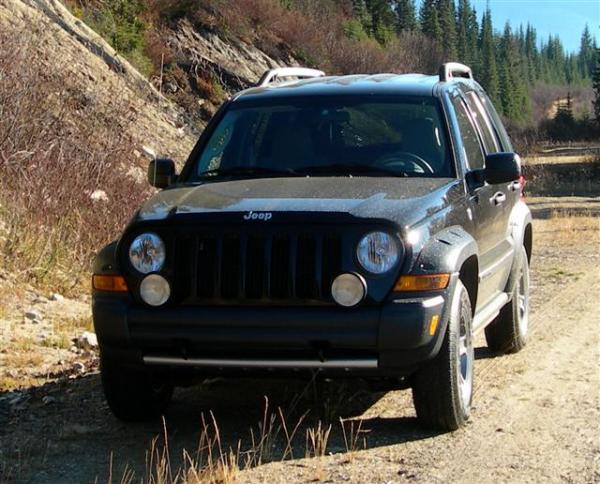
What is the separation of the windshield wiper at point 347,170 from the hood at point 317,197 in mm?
152

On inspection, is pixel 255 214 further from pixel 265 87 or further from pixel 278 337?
pixel 265 87

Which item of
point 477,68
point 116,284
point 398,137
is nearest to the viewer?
point 116,284

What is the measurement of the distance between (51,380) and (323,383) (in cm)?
180

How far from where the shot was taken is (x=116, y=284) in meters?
5.09

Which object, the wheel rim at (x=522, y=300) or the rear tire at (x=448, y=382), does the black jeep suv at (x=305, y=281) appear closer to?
the rear tire at (x=448, y=382)

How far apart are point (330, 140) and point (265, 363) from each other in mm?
1819

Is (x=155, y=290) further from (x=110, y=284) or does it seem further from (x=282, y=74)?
(x=282, y=74)

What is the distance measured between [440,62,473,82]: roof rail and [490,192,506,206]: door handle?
0.85 meters

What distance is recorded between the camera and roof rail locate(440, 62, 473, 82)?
6860 millimetres

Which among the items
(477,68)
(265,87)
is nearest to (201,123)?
(265,87)

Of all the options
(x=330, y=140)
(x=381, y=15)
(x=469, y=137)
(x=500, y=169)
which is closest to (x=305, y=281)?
(x=330, y=140)

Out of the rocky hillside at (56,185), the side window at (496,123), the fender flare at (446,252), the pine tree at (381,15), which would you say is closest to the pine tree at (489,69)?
the pine tree at (381,15)

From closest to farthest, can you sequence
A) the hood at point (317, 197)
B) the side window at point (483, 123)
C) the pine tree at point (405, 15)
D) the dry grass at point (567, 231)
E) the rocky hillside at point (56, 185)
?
the hood at point (317, 197)
the side window at point (483, 123)
the rocky hillside at point (56, 185)
the dry grass at point (567, 231)
the pine tree at point (405, 15)

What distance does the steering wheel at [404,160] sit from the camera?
5990 mm
